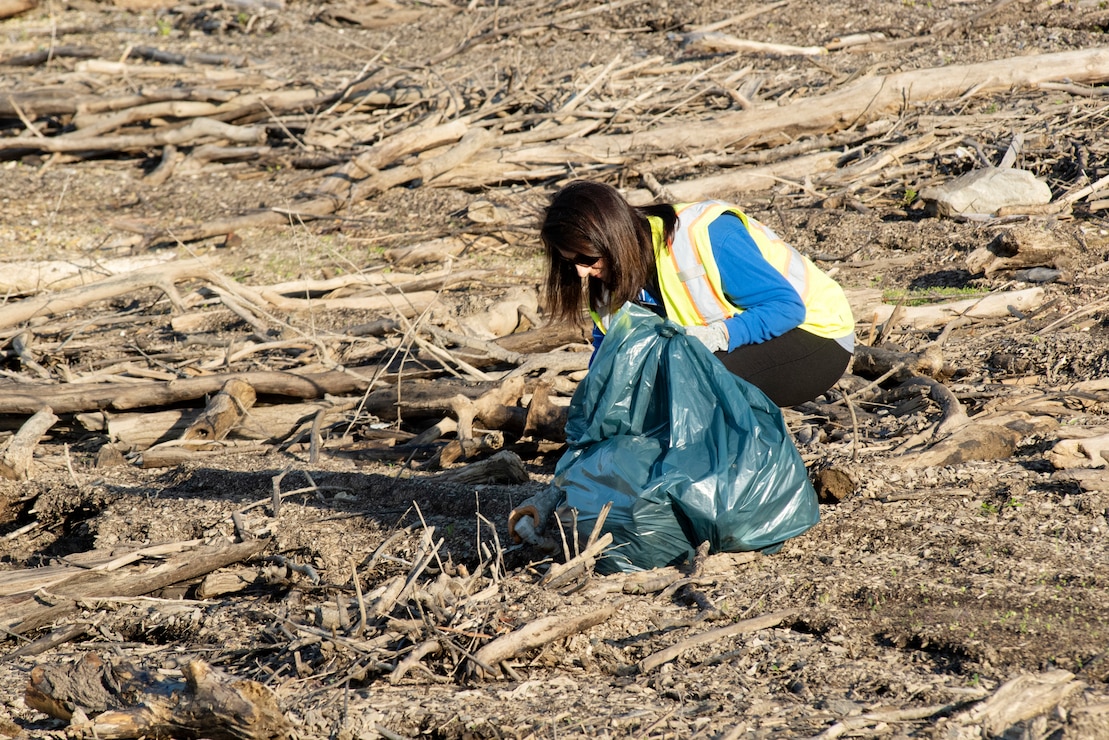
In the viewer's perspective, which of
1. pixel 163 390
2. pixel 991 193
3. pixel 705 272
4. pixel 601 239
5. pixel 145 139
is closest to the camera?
pixel 601 239

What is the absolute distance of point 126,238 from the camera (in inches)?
325

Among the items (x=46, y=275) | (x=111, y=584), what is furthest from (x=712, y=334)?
(x=46, y=275)

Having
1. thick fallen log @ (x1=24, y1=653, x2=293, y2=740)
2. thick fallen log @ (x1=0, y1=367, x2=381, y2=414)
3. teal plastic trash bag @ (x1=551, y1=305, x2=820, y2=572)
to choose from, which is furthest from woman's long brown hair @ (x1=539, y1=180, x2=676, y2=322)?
thick fallen log @ (x1=0, y1=367, x2=381, y2=414)

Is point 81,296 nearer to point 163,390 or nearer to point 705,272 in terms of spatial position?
point 163,390

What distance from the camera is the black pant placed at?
144 inches

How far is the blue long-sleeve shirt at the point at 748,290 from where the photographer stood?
344 centimetres

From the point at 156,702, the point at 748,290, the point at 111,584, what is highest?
the point at 748,290

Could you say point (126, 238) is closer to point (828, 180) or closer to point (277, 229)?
point (277, 229)

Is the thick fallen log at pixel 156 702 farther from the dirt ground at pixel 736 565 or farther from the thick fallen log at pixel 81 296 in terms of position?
the thick fallen log at pixel 81 296

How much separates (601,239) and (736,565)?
3.57 ft

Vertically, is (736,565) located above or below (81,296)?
above

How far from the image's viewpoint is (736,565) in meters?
3.21

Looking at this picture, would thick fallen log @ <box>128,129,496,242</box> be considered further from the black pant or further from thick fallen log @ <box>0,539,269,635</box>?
the black pant

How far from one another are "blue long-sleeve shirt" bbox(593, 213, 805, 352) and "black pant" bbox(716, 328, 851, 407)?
0.07 metres
